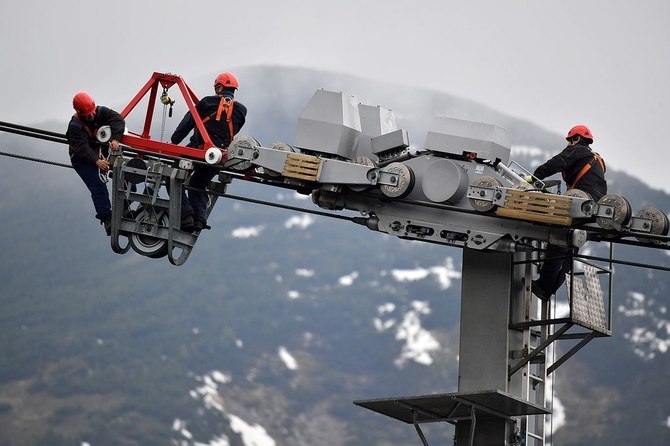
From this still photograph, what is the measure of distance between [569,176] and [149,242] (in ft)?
23.2

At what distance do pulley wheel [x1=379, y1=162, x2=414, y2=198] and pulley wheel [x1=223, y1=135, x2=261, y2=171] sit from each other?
7.24 ft

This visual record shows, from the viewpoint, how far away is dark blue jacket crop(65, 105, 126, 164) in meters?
21.8

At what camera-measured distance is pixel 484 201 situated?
66.3ft

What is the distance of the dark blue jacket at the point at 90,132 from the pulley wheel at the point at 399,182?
463 cm

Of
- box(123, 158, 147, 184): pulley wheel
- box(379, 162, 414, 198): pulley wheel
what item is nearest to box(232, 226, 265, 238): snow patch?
box(123, 158, 147, 184): pulley wheel

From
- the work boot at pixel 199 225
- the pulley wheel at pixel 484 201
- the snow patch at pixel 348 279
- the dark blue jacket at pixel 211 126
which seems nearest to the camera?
the pulley wheel at pixel 484 201

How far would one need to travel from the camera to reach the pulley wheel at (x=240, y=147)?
2133 centimetres

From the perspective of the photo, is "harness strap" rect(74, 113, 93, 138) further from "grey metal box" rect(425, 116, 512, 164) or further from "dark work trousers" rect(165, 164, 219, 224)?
"grey metal box" rect(425, 116, 512, 164)

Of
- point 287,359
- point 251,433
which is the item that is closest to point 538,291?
point 251,433

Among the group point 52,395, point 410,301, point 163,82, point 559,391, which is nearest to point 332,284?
point 410,301

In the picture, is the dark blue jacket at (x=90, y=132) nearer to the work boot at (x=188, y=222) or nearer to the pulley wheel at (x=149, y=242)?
the pulley wheel at (x=149, y=242)

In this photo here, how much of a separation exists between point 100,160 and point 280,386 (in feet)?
405

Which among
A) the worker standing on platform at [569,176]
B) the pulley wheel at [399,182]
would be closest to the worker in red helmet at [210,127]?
the pulley wheel at [399,182]

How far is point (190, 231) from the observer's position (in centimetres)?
2206
